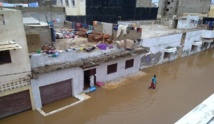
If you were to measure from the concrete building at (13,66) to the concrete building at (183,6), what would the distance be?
41.8 metres

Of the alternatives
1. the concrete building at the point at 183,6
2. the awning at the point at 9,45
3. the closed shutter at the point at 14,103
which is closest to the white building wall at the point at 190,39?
the closed shutter at the point at 14,103

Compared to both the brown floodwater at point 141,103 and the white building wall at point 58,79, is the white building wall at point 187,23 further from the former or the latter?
the white building wall at point 58,79

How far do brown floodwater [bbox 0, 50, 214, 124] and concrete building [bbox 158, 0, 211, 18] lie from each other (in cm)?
3290

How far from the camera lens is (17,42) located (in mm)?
9141

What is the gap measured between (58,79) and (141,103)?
234 inches

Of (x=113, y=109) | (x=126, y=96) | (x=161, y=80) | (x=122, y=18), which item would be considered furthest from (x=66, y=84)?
(x=122, y=18)

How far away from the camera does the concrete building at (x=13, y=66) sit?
8664 mm

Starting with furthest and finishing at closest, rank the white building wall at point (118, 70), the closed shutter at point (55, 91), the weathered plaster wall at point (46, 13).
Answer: the weathered plaster wall at point (46, 13) < the white building wall at point (118, 70) < the closed shutter at point (55, 91)

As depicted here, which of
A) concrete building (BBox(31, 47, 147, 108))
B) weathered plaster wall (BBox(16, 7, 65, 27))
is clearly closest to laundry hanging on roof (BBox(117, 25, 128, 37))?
→ concrete building (BBox(31, 47, 147, 108))

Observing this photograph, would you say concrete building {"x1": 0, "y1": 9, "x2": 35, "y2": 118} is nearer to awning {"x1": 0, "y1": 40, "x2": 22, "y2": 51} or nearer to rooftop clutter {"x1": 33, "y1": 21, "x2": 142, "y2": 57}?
awning {"x1": 0, "y1": 40, "x2": 22, "y2": 51}

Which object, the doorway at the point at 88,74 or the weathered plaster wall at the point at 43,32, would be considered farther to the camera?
the doorway at the point at 88,74

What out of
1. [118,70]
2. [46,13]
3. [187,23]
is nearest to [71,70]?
[118,70]

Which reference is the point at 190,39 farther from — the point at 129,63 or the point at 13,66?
the point at 13,66

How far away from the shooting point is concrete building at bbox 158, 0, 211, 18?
4584 centimetres
